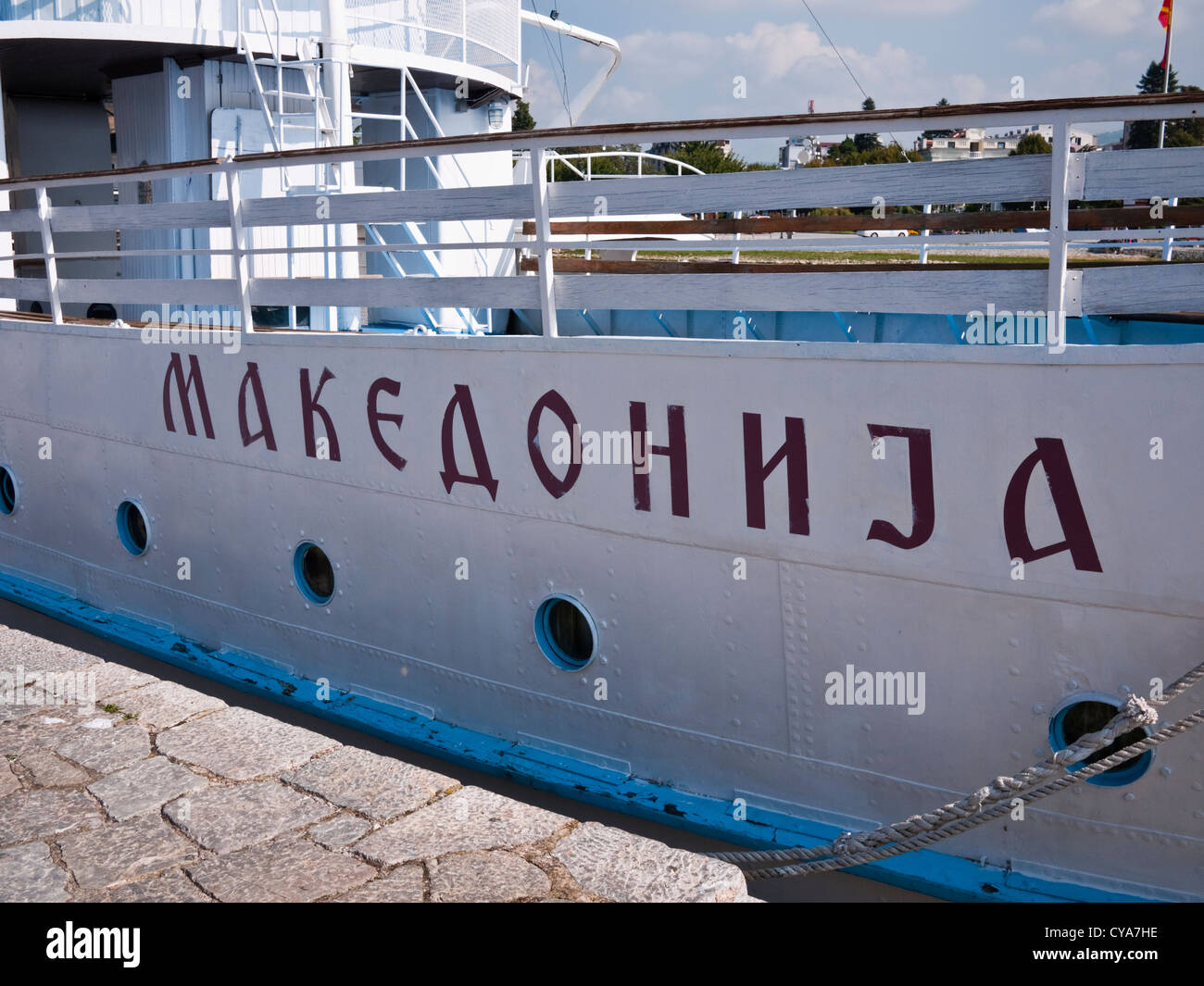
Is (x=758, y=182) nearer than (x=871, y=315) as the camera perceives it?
Yes

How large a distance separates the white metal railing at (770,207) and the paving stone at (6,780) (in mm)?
2513

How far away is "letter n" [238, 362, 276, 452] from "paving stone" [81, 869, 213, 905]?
3.39m

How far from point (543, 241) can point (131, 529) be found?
159 inches

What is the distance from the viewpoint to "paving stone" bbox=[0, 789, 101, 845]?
307 centimetres

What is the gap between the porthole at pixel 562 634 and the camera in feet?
16.0

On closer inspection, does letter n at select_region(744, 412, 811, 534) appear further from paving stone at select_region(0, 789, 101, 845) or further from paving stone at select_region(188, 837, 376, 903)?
paving stone at select_region(0, 789, 101, 845)

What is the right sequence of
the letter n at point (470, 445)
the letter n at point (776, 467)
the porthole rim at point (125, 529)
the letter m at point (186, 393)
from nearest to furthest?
the letter n at point (776, 467)
the letter n at point (470, 445)
the letter m at point (186, 393)
the porthole rim at point (125, 529)

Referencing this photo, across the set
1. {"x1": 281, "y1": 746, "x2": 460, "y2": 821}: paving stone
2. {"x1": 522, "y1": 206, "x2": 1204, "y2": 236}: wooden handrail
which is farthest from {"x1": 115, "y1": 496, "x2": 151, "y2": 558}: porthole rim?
{"x1": 522, "y1": 206, "x2": 1204, "y2": 236}: wooden handrail

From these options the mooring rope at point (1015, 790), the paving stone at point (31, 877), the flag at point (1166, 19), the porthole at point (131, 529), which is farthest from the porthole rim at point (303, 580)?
the flag at point (1166, 19)

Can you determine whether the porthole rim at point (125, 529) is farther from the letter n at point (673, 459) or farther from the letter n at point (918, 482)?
the letter n at point (918, 482)
